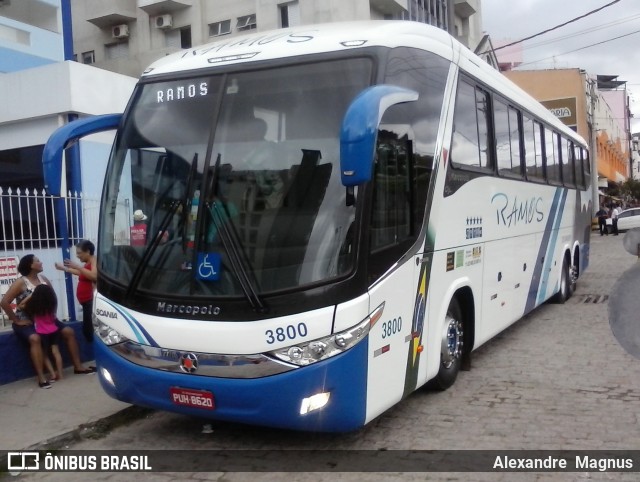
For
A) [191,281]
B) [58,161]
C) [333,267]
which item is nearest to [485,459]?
[333,267]

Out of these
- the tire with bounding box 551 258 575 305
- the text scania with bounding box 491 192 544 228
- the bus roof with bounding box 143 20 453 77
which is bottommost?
the tire with bounding box 551 258 575 305

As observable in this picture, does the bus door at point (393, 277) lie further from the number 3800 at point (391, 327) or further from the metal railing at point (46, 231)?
the metal railing at point (46, 231)

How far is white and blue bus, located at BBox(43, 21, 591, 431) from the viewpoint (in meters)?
4.68

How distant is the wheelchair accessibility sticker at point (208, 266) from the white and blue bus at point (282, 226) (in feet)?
0.05

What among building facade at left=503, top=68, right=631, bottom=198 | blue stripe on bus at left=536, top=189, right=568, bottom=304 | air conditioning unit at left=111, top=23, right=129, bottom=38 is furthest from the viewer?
building facade at left=503, top=68, right=631, bottom=198

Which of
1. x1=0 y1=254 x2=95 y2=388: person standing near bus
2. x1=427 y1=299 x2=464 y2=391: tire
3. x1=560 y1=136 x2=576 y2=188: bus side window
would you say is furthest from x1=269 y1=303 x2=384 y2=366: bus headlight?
x1=560 y1=136 x2=576 y2=188: bus side window

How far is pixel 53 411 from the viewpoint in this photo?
21.7 ft

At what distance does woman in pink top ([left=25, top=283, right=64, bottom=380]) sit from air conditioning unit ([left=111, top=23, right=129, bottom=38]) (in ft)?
89.4

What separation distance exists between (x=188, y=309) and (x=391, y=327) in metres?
1.55

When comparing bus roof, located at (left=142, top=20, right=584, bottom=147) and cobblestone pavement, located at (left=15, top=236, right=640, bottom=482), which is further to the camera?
bus roof, located at (left=142, top=20, right=584, bottom=147)

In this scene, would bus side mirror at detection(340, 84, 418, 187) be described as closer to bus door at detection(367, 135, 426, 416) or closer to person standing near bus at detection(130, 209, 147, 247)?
bus door at detection(367, 135, 426, 416)

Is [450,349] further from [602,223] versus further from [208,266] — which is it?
[602,223]

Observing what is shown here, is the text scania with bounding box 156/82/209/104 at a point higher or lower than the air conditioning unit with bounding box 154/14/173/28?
lower

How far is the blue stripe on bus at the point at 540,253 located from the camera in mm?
9789
